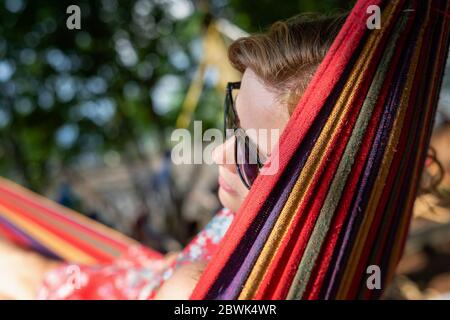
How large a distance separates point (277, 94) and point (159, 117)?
3.40 m

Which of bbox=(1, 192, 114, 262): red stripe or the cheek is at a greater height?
the cheek

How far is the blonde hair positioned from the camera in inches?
33.6

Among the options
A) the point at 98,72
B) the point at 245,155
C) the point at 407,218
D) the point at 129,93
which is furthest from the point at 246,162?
the point at 129,93

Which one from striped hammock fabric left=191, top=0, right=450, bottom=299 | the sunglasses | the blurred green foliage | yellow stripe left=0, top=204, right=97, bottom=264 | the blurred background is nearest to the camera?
striped hammock fabric left=191, top=0, right=450, bottom=299

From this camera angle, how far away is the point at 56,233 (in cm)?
175

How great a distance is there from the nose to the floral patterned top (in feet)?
0.72

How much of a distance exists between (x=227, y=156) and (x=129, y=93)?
3.18 m

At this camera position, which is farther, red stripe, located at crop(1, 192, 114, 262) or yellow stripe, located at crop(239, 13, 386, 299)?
red stripe, located at crop(1, 192, 114, 262)

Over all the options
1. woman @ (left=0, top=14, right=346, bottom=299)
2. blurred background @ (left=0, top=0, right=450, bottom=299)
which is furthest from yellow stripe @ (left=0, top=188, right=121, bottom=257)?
blurred background @ (left=0, top=0, right=450, bottom=299)

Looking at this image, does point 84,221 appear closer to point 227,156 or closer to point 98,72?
point 227,156

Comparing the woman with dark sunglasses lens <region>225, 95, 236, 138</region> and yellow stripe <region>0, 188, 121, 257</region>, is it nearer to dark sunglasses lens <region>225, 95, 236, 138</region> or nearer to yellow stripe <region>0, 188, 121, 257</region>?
dark sunglasses lens <region>225, 95, 236, 138</region>

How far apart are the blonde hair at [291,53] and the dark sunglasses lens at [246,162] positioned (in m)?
0.11

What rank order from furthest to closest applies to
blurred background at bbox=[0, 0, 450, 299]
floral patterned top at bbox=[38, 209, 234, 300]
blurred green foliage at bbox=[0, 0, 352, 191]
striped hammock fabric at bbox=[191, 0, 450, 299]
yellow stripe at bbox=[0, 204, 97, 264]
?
blurred green foliage at bbox=[0, 0, 352, 191], blurred background at bbox=[0, 0, 450, 299], yellow stripe at bbox=[0, 204, 97, 264], floral patterned top at bbox=[38, 209, 234, 300], striped hammock fabric at bbox=[191, 0, 450, 299]
